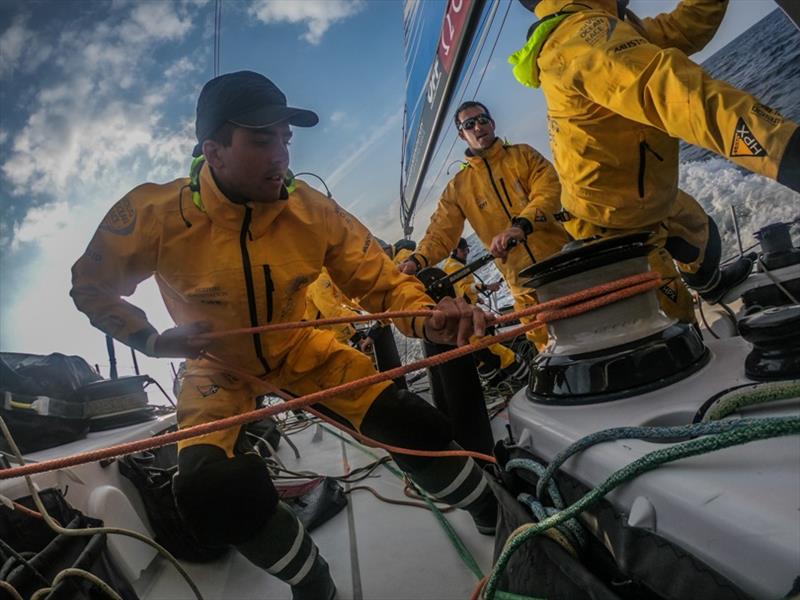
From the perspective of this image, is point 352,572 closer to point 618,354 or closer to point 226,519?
point 226,519

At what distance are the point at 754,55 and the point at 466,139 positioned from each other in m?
13.4

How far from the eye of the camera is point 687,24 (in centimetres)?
189

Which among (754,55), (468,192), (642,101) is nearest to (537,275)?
(642,101)

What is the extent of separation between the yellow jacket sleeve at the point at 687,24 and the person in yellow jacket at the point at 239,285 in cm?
153

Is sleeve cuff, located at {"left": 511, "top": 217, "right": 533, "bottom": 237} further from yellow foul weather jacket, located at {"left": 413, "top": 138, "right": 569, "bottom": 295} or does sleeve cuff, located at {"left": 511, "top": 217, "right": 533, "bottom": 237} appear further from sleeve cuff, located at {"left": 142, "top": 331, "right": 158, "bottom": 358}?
sleeve cuff, located at {"left": 142, "top": 331, "right": 158, "bottom": 358}

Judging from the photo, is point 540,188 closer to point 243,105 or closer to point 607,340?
point 243,105

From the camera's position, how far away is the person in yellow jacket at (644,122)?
2.87 feet

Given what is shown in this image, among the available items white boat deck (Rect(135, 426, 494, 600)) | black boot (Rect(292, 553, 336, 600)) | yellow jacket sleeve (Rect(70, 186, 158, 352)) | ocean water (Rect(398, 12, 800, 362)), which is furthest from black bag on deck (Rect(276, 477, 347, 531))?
ocean water (Rect(398, 12, 800, 362))

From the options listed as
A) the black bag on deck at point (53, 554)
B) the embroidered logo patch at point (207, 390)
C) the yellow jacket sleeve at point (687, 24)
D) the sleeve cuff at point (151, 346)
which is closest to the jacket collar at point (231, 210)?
the sleeve cuff at point (151, 346)

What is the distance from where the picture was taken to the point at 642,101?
1.09 meters

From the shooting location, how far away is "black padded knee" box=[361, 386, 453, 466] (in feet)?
4.78

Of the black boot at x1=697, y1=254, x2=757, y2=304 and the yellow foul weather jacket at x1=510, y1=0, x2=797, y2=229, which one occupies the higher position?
the yellow foul weather jacket at x1=510, y1=0, x2=797, y2=229

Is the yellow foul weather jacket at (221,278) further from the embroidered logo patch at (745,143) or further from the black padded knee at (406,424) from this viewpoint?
the embroidered logo patch at (745,143)

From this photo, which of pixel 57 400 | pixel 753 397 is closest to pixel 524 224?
pixel 753 397
